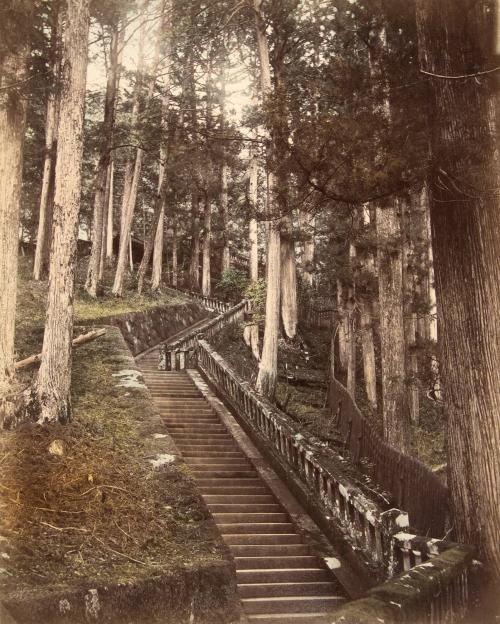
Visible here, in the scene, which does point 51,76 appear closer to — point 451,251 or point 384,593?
point 451,251

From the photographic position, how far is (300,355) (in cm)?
2441

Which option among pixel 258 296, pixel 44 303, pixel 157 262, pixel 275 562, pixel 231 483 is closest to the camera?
pixel 275 562

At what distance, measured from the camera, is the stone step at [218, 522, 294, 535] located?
7.43 metres

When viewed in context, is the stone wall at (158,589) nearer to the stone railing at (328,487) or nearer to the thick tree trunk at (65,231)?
the thick tree trunk at (65,231)

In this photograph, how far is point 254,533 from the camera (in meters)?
7.50

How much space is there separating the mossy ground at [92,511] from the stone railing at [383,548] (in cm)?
184

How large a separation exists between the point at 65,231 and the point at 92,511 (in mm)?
3887

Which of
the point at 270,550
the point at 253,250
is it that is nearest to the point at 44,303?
the point at 270,550

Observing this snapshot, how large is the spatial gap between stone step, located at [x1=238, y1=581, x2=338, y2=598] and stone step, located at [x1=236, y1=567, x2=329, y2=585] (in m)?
0.15

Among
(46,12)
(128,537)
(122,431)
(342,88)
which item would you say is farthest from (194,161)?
(128,537)

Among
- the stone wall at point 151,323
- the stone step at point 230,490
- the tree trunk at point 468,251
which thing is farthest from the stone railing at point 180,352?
the tree trunk at point 468,251

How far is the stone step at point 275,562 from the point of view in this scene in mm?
6660

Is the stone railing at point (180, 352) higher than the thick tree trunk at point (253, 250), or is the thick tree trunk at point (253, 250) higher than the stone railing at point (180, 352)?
the thick tree trunk at point (253, 250)

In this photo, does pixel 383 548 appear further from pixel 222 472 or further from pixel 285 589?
pixel 222 472
